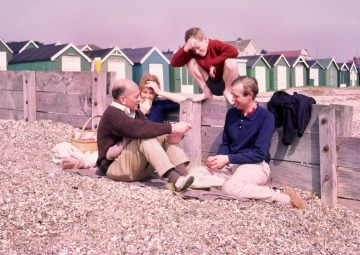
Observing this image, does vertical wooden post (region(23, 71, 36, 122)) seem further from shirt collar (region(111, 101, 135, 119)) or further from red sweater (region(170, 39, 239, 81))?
shirt collar (region(111, 101, 135, 119))

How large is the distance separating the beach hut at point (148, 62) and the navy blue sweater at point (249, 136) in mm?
24441

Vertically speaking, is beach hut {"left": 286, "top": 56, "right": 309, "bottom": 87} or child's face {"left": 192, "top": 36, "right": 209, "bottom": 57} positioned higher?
beach hut {"left": 286, "top": 56, "right": 309, "bottom": 87}

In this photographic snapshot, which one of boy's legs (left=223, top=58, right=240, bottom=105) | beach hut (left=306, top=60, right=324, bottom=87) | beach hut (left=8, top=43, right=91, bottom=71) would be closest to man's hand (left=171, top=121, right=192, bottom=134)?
boy's legs (left=223, top=58, right=240, bottom=105)

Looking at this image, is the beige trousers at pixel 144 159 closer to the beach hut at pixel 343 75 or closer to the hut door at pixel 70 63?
the hut door at pixel 70 63

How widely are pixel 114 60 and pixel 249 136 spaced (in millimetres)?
24220

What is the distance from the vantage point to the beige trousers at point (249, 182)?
5.10 m

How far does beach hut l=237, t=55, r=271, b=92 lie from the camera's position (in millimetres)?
38344

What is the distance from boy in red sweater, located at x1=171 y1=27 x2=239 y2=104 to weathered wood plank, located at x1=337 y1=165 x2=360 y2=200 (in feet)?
5.49

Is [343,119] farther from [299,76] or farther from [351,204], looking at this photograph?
[299,76]

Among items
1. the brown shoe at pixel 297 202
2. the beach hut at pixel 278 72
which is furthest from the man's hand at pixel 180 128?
the beach hut at pixel 278 72

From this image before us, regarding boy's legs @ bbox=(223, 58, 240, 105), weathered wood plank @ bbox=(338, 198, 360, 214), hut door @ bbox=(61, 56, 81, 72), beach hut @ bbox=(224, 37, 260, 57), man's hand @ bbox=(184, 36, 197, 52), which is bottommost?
weathered wood plank @ bbox=(338, 198, 360, 214)

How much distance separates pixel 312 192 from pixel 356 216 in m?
0.60

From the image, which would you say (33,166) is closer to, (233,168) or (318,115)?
(233,168)

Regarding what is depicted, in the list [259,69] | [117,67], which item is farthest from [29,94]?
[259,69]
